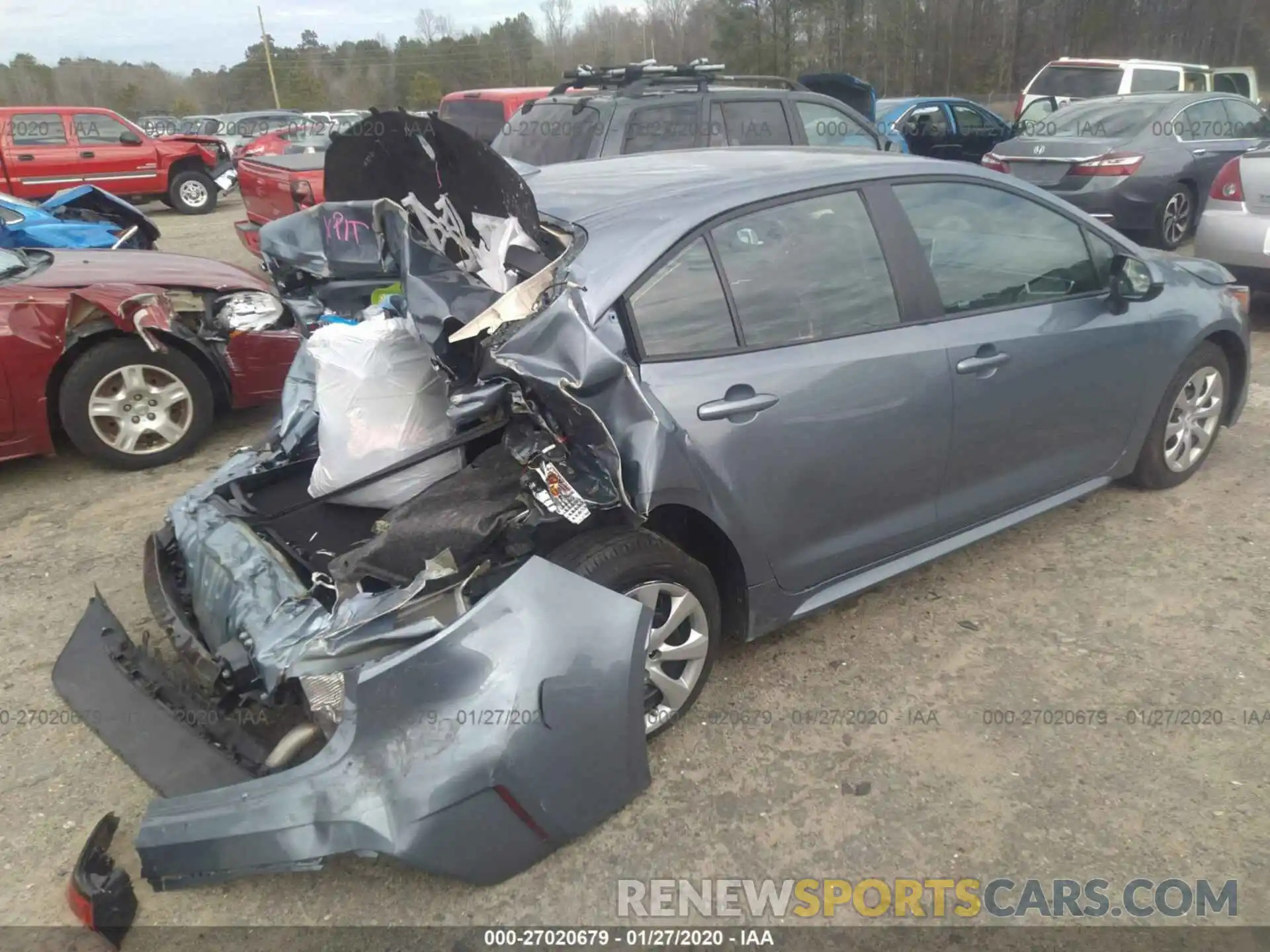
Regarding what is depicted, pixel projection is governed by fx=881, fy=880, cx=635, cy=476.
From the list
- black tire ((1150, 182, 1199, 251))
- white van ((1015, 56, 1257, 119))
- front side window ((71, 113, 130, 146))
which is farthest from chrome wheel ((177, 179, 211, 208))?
black tire ((1150, 182, 1199, 251))

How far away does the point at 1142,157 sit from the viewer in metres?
8.28

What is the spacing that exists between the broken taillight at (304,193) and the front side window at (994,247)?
586cm

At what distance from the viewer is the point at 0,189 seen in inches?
524

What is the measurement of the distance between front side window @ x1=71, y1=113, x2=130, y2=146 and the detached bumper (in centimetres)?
1555

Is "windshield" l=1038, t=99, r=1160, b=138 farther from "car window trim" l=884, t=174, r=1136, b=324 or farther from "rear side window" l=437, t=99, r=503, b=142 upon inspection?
"car window trim" l=884, t=174, r=1136, b=324

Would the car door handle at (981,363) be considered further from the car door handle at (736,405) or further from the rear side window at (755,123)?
the rear side window at (755,123)

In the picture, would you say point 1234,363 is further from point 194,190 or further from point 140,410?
point 194,190

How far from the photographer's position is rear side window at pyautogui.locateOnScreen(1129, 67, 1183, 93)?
12.3 m

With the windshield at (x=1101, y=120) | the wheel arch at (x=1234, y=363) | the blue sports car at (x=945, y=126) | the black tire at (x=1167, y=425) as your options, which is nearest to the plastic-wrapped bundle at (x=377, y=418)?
the black tire at (x=1167, y=425)

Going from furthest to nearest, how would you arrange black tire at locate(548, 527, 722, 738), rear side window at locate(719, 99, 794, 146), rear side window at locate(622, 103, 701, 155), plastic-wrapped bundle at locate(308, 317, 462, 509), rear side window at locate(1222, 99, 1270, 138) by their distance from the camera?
rear side window at locate(1222, 99, 1270, 138)
rear side window at locate(719, 99, 794, 146)
rear side window at locate(622, 103, 701, 155)
plastic-wrapped bundle at locate(308, 317, 462, 509)
black tire at locate(548, 527, 722, 738)

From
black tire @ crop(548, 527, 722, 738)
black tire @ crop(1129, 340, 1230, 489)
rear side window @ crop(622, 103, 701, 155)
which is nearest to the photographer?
black tire @ crop(548, 527, 722, 738)

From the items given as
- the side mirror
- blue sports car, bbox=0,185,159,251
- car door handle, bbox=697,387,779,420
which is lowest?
car door handle, bbox=697,387,779,420

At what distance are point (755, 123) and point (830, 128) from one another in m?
0.85

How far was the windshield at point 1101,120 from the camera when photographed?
342 inches
